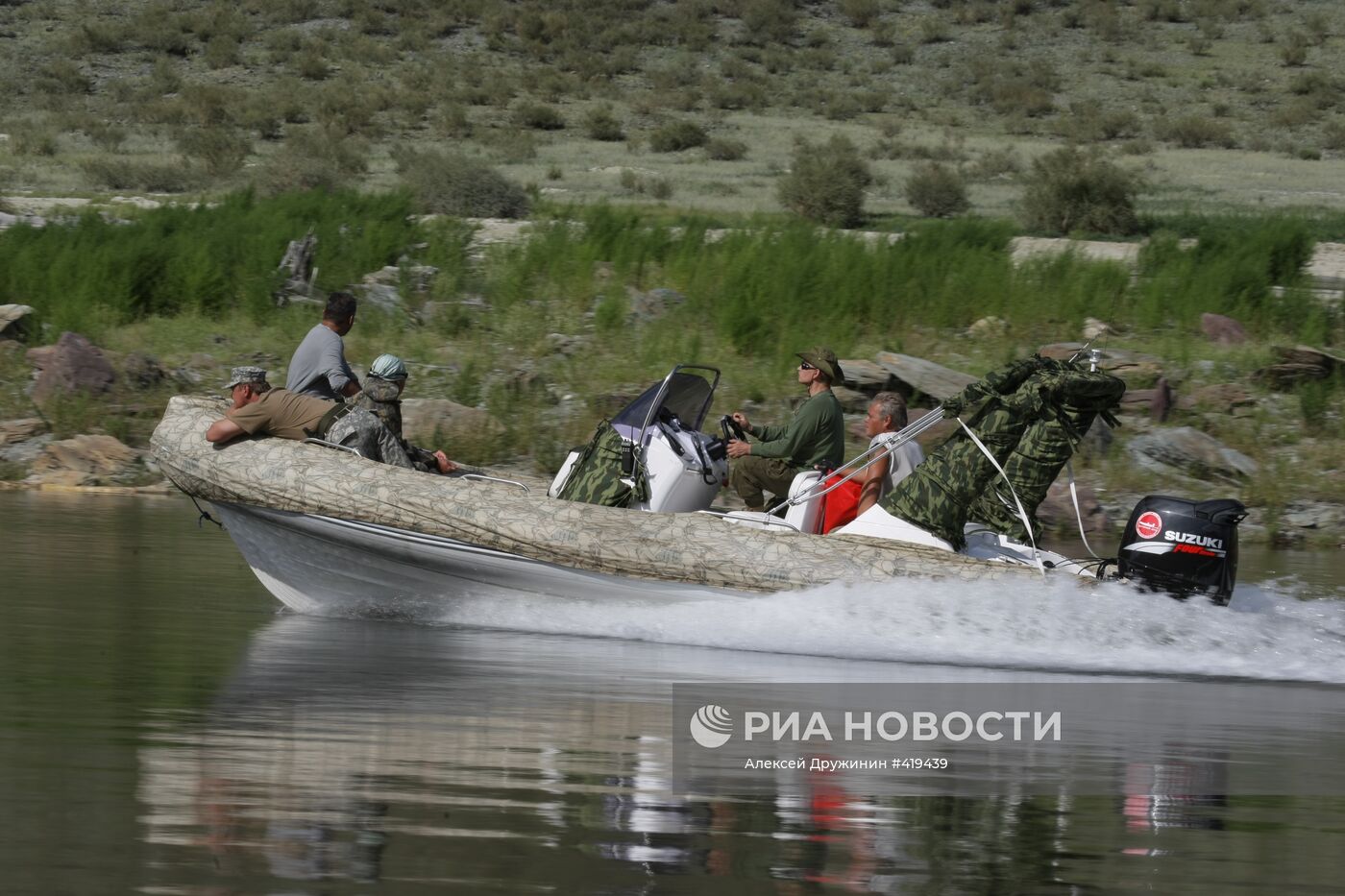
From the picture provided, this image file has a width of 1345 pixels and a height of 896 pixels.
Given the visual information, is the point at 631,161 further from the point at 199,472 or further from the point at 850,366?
the point at 199,472

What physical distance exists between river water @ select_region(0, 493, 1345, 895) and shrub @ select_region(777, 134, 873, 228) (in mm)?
21261

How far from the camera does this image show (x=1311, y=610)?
31.5 ft

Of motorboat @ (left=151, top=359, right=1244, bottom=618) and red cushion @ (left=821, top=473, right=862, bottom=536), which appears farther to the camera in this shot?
red cushion @ (left=821, top=473, right=862, bottom=536)

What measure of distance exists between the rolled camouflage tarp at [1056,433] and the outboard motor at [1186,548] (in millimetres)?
511

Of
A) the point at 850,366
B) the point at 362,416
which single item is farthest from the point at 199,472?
the point at 850,366

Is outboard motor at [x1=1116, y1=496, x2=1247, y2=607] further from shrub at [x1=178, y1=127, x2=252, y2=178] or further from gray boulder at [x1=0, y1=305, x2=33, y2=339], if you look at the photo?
shrub at [x1=178, y1=127, x2=252, y2=178]

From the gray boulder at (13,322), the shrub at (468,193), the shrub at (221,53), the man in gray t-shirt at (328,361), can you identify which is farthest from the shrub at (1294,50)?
the man in gray t-shirt at (328,361)

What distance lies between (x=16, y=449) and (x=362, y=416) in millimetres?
6772

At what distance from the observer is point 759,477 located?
10680 mm

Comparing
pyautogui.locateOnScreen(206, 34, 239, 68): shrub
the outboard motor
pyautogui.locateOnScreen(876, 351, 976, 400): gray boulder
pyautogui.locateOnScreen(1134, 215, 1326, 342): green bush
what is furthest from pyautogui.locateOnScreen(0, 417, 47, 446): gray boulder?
pyautogui.locateOnScreen(206, 34, 239, 68): shrub

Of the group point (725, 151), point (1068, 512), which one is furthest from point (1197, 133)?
point (1068, 512)

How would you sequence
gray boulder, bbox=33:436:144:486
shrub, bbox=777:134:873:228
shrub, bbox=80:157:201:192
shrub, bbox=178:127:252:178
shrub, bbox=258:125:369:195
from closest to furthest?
gray boulder, bbox=33:436:144:486
shrub, bbox=777:134:873:228
shrub, bbox=258:125:369:195
shrub, bbox=80:157:201:192
shrub, bbox=178:127:252:178

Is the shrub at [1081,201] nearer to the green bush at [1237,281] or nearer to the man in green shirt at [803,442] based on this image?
the green bush at [1237,281]

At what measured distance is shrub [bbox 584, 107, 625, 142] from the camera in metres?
44.9
